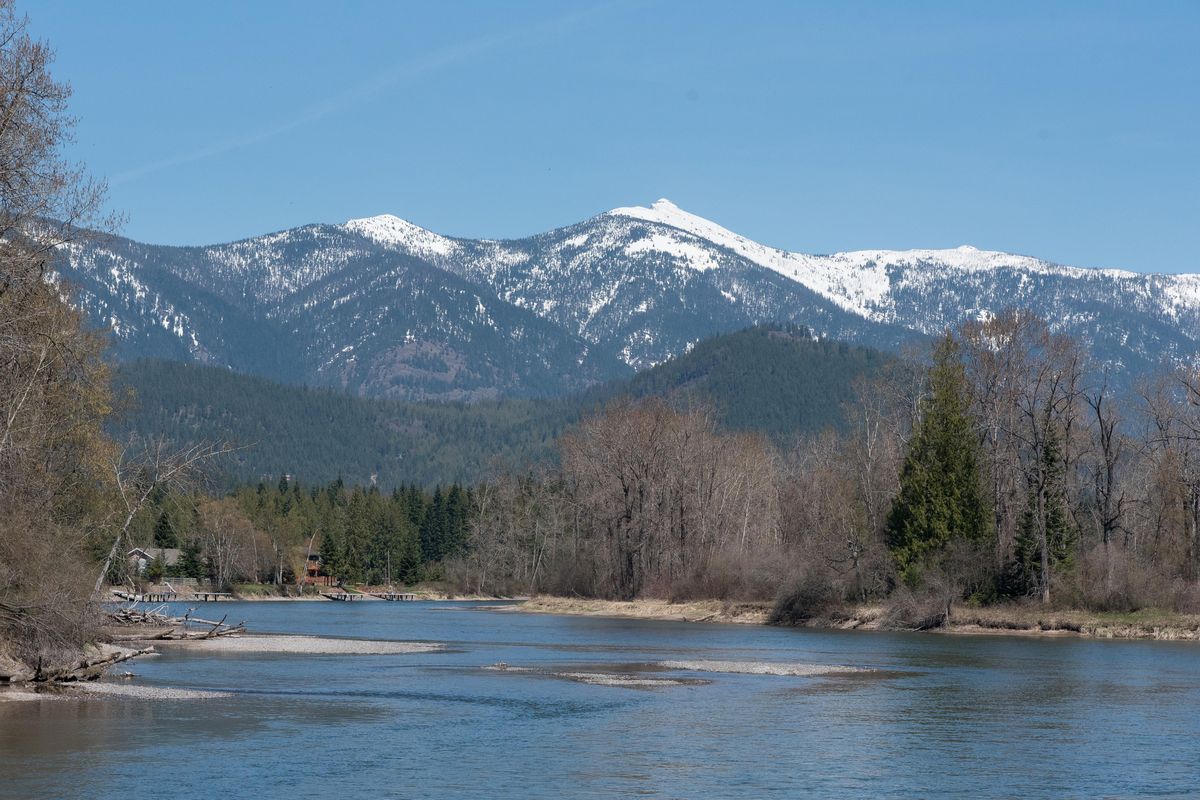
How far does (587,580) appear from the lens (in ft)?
408

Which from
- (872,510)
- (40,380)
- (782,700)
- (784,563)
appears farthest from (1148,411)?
(40,380)

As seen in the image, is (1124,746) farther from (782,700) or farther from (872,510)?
(872,510)

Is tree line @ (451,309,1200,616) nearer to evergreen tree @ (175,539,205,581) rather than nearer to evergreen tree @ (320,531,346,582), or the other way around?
evergreen tree @ (175,539,205,581)

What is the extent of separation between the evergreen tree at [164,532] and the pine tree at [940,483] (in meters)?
80.0

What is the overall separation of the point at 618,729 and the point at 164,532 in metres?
115

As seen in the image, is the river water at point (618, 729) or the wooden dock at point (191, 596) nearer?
the river water at point (618, 729)

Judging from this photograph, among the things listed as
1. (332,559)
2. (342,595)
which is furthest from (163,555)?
(332,559)

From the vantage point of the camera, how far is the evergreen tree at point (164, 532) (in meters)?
140

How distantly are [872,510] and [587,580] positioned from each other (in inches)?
1529

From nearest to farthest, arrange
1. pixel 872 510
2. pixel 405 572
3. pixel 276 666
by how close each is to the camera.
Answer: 1. pixel 276 666
2. pixel 872 510
3. pixel 405 572

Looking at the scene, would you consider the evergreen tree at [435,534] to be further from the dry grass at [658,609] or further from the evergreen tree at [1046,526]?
the evergreen tree at [1046,526]

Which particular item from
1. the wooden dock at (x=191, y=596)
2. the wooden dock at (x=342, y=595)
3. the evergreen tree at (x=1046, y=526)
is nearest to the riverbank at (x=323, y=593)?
the wooden dock at (x=342, y=595)

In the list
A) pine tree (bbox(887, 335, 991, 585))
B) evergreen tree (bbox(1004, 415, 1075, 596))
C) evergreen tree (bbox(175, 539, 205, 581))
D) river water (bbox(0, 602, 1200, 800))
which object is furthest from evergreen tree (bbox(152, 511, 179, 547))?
evergreen tree (bbox(1004, 415, 1075, 596))

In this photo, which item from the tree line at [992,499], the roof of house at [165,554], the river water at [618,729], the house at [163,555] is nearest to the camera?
the river water at [618,729]
